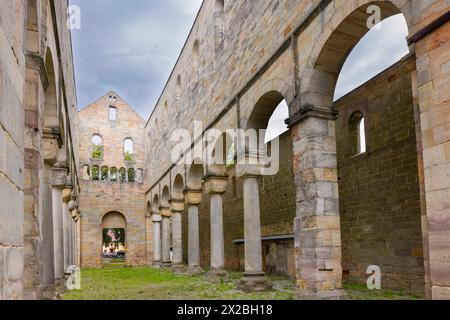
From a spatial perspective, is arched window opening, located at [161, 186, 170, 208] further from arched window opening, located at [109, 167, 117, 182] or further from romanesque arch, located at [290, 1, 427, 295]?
romanesque arch, located at [290, 1, 427, 295]

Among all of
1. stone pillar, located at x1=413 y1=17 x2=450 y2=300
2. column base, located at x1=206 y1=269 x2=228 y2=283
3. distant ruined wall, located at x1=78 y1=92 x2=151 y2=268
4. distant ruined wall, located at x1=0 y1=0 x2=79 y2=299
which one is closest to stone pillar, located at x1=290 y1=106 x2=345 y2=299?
stone pillar, located at x1=413 y1=17 x2=450 y2=300

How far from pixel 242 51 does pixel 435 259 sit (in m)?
7.65

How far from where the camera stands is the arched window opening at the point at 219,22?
42.6 ft

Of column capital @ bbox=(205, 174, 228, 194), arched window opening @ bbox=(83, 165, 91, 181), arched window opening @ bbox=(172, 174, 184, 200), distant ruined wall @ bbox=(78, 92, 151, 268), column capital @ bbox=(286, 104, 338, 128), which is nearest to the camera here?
column capital @ bbox=(286, 104, 338, 128)

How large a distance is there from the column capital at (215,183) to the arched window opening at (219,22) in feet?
12.6

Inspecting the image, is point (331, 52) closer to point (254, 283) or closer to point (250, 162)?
point (250, 162)

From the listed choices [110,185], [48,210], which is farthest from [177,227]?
[110,185]

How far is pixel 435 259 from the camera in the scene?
4.18 m

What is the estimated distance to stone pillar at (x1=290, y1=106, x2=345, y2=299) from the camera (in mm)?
6730

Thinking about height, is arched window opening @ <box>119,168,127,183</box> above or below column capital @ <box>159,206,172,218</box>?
above

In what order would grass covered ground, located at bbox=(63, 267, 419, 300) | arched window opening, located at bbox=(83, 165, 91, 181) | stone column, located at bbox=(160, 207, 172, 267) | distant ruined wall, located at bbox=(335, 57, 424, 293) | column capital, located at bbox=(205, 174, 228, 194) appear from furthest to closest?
arched window opening, located at bbox=(83, 165, 91, 181)
stone column, located at bbox=(160, 207, 172, 267)
column capital, located at bbox=(205, 174, 228, 194)
distant ruined wall, located at bbox=(335, 57, 424, 293)
grass covered ground, located at bbox=(63, 267, 419, 300)

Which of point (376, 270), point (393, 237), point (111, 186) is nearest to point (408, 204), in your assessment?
point (393, 237)

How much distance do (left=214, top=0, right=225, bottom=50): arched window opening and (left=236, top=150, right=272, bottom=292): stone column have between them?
4580 millimetres

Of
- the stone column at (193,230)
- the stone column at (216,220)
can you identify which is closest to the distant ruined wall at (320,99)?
the stone column at (216,220)
